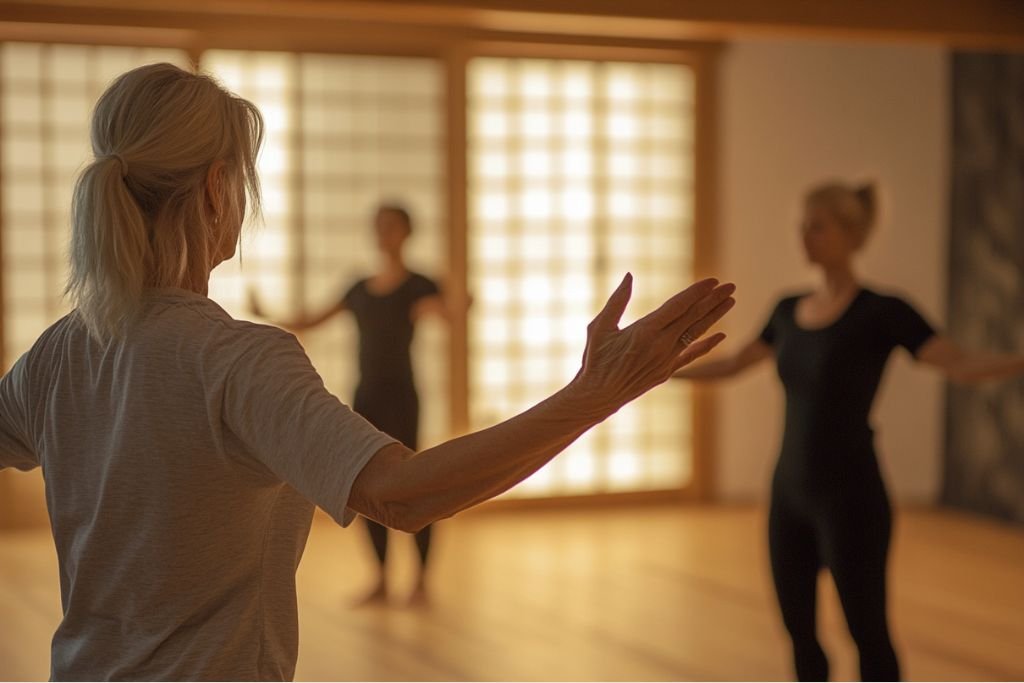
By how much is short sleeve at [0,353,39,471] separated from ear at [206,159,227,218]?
0.72 ft

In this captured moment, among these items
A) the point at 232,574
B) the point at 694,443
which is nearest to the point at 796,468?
the point at 232,574

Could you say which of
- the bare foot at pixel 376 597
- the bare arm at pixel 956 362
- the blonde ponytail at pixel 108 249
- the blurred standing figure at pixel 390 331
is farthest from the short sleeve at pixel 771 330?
the blonde ponytail at pixel 108 249

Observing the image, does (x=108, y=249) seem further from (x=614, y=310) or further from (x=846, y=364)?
(x=846, y=364)

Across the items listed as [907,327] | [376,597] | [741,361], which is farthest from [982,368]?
[376,597]

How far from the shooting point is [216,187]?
1.09 metres

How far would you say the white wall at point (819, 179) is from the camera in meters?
6.13

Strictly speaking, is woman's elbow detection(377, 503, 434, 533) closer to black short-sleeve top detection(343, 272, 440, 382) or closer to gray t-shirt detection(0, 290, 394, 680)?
gray t-shirt detection(0, 290, 394, 680)

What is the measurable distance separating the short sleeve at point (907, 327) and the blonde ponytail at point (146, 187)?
200 centimetres

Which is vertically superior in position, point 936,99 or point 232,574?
point 936,99

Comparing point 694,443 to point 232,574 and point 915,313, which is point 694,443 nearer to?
point 915,313

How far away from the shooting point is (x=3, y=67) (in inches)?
219

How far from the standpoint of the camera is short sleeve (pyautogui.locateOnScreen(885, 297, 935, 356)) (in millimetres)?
2787

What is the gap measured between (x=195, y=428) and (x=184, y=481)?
5 cm

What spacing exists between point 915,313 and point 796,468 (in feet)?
1.41
